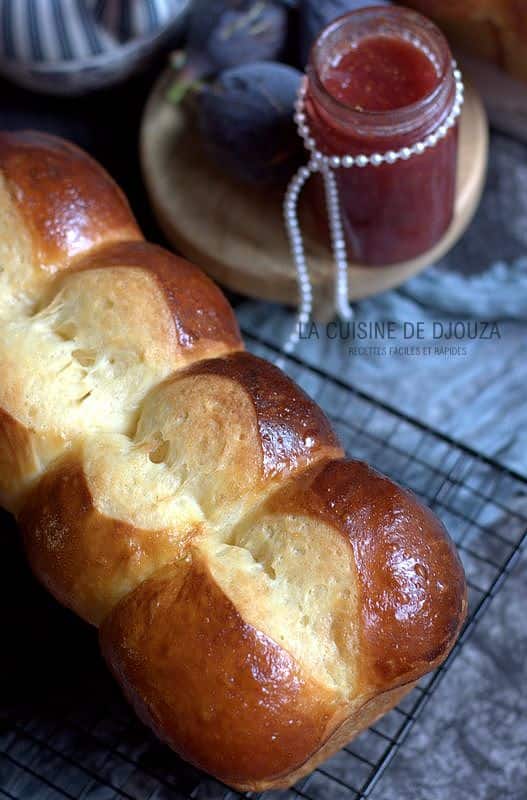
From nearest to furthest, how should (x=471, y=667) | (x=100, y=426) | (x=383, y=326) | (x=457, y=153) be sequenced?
1. (x=100, y=426)
2. (x=471, y=667)
3. (x=457, y=153)
4. (x=383, y=326)

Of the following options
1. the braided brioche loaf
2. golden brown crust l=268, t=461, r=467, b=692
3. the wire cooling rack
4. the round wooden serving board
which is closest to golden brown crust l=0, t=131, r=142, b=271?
the braided brioche loaf

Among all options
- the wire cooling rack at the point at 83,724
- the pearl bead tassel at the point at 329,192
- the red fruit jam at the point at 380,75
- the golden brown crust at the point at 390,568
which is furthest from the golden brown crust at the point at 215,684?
the red fruit jam at the point at 380,75

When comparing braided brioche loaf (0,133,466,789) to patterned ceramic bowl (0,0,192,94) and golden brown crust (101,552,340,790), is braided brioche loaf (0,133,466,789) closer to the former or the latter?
golden brown crust (101,552,340,790)

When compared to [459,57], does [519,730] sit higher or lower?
lower

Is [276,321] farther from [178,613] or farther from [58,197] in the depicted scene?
[178,613]

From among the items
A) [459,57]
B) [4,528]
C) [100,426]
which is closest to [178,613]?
[100,426]

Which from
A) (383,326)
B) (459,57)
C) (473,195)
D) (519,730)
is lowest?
(519,730)

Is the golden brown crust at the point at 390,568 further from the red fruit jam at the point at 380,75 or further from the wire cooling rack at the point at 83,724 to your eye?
the red fruit jam at the point at 380,75
